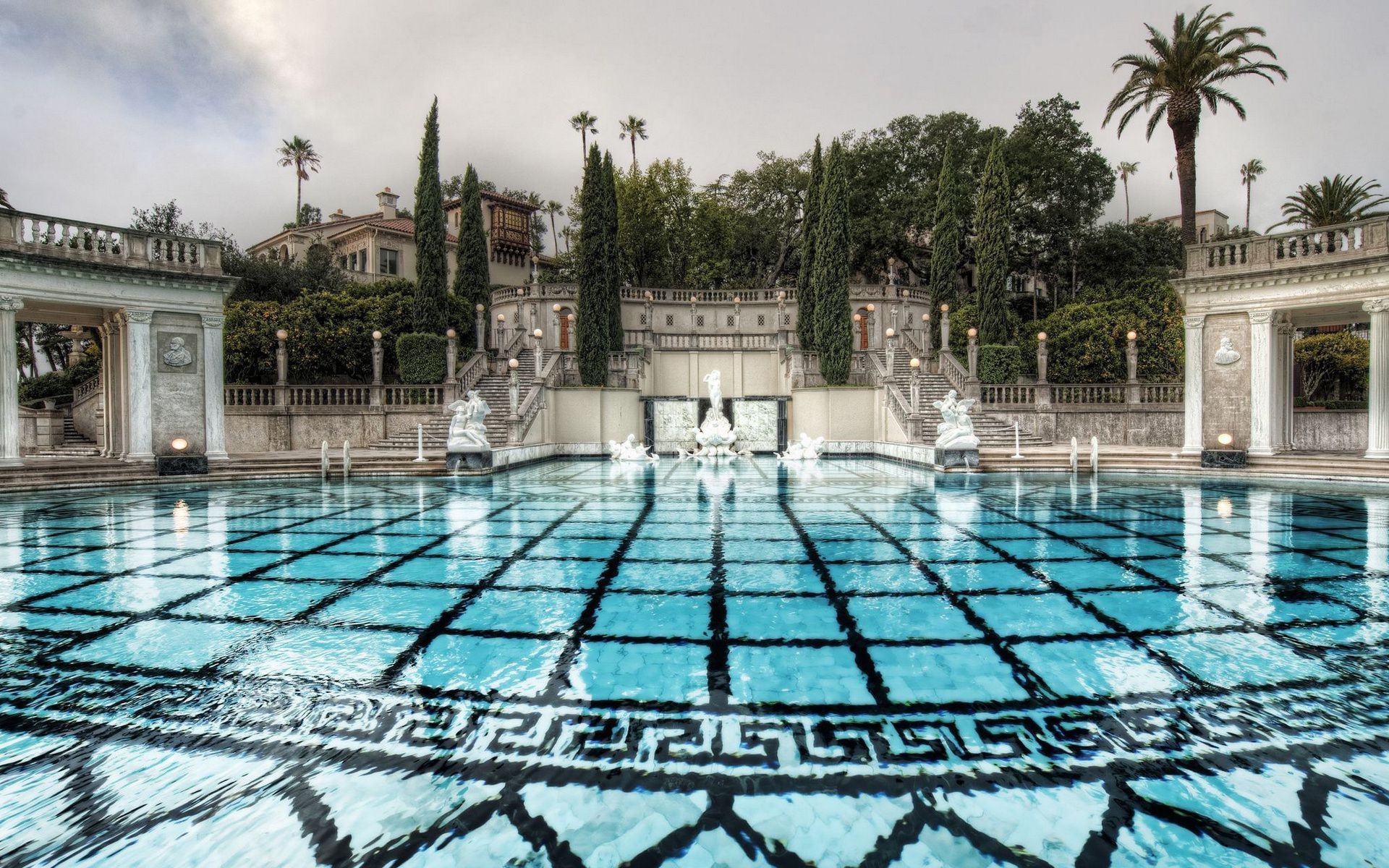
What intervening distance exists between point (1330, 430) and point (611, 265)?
24.2 m

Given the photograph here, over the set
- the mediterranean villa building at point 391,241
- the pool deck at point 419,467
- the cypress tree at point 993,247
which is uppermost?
the mediterranean villa building at point 391,241

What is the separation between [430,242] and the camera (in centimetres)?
2641

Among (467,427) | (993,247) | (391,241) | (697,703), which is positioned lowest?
(697,703)

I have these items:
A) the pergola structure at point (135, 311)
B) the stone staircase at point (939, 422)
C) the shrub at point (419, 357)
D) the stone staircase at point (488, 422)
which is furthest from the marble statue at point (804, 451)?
the pergola structure at point (135, 311)

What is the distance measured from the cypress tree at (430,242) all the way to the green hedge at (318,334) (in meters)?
0.93

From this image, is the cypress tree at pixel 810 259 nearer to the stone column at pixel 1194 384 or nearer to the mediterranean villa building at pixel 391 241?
the stone column at pixel 1194 384

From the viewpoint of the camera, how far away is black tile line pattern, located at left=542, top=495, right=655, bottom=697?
400 centimetres

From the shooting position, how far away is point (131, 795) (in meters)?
2.85

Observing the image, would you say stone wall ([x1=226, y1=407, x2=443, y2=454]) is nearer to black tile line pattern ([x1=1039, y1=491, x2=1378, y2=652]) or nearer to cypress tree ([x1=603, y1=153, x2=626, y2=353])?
cypress tree ([x1=603, y1=153, x2=626, y2=353])

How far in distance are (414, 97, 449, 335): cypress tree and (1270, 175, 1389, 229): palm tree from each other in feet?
112

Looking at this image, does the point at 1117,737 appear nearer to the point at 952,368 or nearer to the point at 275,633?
the point at 275,633

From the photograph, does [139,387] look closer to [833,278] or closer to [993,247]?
[833,278]

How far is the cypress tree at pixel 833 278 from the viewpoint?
24844 mm

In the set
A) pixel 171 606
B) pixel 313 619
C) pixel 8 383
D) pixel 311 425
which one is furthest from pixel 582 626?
pixel 311 425
